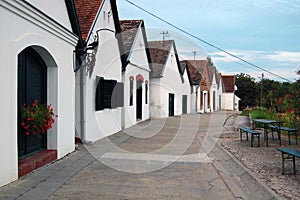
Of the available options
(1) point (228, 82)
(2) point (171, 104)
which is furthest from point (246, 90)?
(2) point (171, 104)

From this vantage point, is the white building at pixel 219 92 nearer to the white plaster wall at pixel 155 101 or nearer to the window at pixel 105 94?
the white plaster wall at pixel 155 101

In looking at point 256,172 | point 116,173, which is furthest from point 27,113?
point 256,172

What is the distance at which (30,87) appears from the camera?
7.77 metres

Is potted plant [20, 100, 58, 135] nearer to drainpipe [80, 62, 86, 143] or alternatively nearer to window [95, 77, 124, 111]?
drainpipe [80, 62, 86, 143]

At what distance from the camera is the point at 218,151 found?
1129 cm

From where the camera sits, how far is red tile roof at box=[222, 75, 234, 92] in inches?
2344

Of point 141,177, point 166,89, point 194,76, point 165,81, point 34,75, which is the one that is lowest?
point 141,177

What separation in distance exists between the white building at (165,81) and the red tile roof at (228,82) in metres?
28.3

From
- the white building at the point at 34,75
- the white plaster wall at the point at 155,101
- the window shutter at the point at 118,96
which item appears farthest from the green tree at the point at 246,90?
the white building at the point at 34,75

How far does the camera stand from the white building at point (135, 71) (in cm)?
1822

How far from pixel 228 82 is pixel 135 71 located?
43899 millimetres

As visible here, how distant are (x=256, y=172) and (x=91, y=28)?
23.5 feet

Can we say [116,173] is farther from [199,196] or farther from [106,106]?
[106,106]

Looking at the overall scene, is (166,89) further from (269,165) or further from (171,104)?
(269,165)
